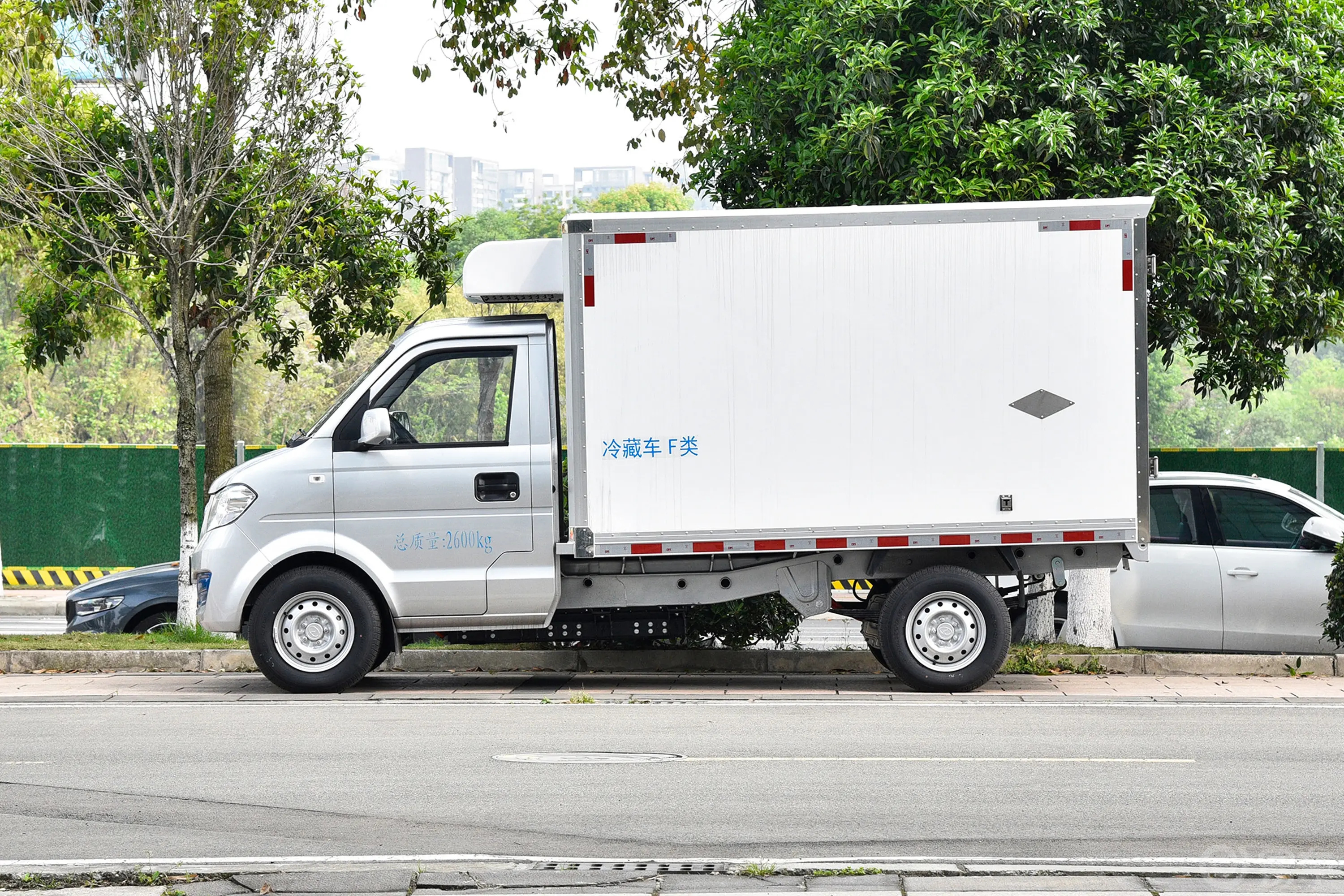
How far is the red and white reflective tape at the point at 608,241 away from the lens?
1001cm

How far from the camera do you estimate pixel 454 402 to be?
10312 millimetres

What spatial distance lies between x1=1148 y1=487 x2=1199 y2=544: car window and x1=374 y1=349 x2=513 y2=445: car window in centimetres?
542

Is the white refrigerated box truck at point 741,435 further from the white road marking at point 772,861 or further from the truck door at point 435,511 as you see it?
the white road marking at point 772,861

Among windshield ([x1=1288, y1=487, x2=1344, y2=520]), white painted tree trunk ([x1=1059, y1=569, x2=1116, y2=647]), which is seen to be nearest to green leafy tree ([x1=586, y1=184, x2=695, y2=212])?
white painted tree trunk ([x1=1059, y1=569, x2=1116, y2=647])

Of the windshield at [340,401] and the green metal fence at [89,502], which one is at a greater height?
the windshield at [340,401]

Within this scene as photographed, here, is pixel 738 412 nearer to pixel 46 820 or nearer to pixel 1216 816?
pixel 1216 816

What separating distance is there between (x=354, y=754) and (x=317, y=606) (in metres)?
2.48

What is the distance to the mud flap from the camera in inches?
413

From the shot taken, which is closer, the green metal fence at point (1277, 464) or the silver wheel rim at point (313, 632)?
the silver wheel rim at point (313, 632)

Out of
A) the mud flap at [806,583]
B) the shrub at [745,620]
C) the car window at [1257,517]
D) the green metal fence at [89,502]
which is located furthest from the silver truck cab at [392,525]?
the green metal fence at [89,502]

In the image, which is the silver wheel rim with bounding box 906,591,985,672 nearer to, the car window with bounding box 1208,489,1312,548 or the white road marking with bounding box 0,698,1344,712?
the white road marking with bounding box 0,698,1344,712

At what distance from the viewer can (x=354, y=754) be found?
8.01 m

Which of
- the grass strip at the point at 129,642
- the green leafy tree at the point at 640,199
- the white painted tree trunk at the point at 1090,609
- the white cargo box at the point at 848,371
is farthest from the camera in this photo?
the green leafy tree at the point at 640,199

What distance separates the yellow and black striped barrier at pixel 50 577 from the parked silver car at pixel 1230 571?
1600cm
